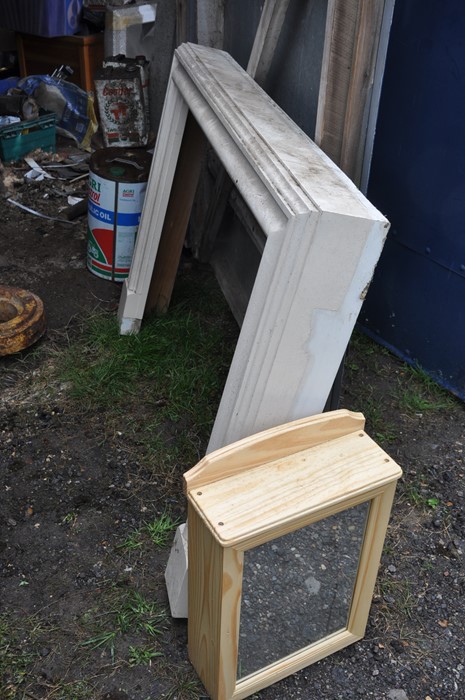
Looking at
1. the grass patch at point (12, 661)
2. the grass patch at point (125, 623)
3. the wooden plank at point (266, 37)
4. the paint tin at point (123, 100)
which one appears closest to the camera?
the grass patch at point (12, 661)

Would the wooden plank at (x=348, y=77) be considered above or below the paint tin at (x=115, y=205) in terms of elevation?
above

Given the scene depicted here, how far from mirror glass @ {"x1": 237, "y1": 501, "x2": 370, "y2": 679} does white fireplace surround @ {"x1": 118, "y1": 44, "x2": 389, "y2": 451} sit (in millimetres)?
279

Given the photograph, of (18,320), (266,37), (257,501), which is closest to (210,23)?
(266,37)

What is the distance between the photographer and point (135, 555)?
6.79 feet

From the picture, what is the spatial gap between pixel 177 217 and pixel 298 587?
5.42 feet

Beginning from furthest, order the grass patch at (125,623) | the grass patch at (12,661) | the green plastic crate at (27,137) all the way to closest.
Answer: the green plastic crate at (27,137)
the grass patch at (125,623)
the grass patch at (12,661)

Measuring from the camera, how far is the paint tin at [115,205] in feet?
9.93

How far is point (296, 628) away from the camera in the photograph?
1.74 metres

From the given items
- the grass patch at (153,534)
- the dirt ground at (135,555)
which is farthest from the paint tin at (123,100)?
the grass patch at (153,534)

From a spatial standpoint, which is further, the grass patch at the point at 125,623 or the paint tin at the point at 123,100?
the paint tin at the point at 123,100

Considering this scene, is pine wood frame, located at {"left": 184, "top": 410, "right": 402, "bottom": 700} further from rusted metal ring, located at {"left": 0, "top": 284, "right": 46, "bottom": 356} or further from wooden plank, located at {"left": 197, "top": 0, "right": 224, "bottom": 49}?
wooden plank, located at {"left": 197, "top": 0, "right": 224, "bottom": 49}

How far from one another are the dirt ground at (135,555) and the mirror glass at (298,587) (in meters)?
0.15

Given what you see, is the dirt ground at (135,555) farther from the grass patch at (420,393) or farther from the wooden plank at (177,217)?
the wooden plank at (177,217)

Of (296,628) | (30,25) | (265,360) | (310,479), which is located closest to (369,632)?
(296,628)
